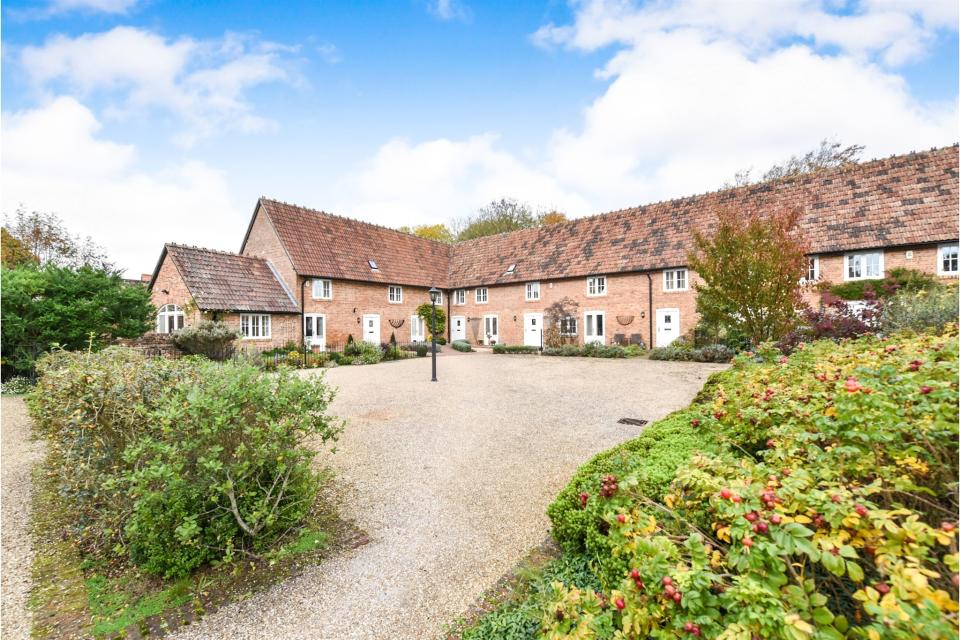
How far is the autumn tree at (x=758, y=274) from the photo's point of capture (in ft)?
31.8

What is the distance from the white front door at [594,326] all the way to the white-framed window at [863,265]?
11049 mm

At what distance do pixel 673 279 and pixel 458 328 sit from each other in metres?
15.3

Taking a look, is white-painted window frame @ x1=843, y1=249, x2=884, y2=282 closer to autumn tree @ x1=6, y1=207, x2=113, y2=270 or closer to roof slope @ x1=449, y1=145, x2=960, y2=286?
roof slope @ x1=449, y1=145, x2=960, y2=286

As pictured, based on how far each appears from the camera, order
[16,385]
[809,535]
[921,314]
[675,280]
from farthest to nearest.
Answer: [675,280]
[16,385]
[921,314]
[809,535]

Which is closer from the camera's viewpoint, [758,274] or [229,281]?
[758,274]

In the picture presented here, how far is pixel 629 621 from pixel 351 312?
24.8m

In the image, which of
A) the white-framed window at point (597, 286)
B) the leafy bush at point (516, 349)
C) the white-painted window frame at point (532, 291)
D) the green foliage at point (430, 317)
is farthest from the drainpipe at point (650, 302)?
the green foliage at point (430, 317)

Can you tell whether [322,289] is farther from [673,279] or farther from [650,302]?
[673,279]

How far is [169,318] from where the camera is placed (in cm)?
1989

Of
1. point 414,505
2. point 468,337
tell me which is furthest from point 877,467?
point 468,337

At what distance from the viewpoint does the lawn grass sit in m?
3.06

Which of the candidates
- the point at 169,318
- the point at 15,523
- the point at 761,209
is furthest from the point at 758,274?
the point at 169,318

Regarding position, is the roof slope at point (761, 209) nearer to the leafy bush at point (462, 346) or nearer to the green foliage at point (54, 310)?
the leafy bush at point (462, 346)

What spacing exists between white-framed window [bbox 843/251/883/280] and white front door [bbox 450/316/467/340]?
2151 centimetres
